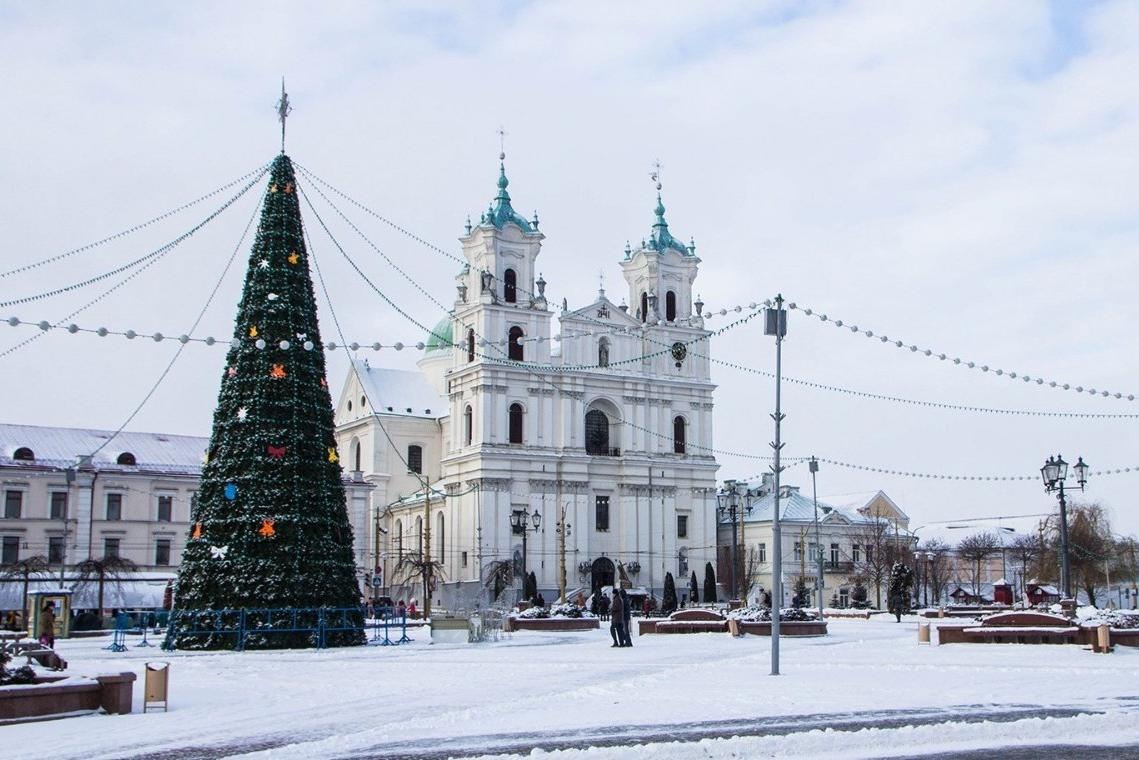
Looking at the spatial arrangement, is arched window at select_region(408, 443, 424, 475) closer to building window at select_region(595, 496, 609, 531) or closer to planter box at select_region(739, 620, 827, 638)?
building window at select_region(595, 496, 609, 531)

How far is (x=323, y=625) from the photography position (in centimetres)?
3058

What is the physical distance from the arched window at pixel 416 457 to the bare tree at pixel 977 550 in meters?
36.0

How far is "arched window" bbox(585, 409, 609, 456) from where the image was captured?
80.2 meters

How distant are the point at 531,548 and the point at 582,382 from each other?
10.7 metres

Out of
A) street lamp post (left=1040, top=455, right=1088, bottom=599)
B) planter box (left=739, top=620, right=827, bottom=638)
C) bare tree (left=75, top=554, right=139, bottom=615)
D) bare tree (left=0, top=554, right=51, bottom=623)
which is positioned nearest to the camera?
street lamp post (left=1040, top=455, right=1088, bottom=599)

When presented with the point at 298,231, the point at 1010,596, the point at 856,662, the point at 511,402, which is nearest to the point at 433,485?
the point at 511,402

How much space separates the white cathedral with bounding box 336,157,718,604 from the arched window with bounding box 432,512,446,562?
16 cm

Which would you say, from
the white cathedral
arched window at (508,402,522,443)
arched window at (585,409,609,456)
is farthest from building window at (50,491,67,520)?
arched window at (585,409,609,456)

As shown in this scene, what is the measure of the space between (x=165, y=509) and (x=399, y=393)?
82.4 feet

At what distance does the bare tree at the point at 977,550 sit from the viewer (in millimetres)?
86188

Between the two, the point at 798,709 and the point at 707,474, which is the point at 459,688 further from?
the point at 707,474

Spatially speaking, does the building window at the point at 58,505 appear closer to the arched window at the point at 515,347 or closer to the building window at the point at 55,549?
the building window at the point at 55,549

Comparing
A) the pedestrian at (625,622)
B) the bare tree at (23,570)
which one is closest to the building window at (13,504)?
the bare tree at (23,570)

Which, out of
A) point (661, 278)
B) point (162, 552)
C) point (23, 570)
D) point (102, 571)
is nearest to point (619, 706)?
point (102, 571)
